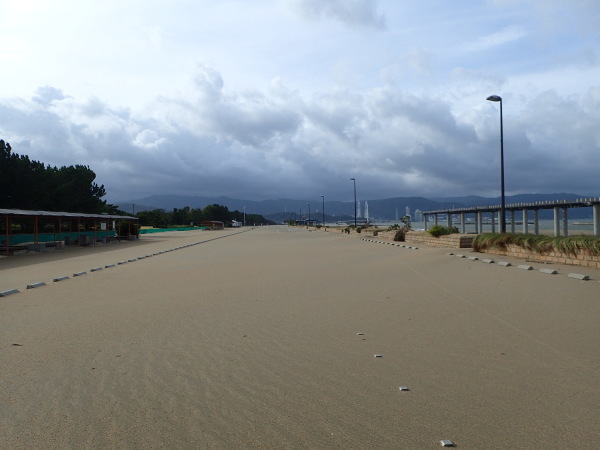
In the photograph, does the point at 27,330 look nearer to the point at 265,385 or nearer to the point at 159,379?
the point at 159,379

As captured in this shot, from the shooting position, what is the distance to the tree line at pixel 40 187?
44281 millimetres

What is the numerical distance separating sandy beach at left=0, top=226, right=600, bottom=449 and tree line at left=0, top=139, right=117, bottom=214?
39480 mm

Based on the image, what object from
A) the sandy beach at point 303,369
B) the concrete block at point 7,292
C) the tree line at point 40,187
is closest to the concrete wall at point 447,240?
the sandy beach at point 303,369

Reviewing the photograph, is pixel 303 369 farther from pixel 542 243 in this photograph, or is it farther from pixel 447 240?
pixel 447 240

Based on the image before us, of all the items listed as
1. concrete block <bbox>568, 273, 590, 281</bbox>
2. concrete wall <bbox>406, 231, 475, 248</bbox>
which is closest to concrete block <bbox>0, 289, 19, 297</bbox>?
concrete block <bbox>568, 273, 590, 281</bbox>

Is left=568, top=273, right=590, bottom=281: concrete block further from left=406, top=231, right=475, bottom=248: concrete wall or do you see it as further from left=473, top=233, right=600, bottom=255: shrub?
left=406, top=231, right=475, bottom=248: concrete wall

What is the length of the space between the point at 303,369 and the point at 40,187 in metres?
48.6

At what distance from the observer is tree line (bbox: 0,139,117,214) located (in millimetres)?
44281

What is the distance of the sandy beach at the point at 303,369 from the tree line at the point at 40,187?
130ft

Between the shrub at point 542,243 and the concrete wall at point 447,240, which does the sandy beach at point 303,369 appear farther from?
the concrete wall at point 447,240

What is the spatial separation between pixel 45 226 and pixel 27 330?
4216 centimetres

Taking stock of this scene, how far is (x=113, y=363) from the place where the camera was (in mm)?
5531

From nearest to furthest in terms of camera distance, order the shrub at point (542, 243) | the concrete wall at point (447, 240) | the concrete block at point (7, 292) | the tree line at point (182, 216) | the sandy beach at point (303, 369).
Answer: the sandy beach at point (303, 369) → the concrete block at point (7, 292) → the shrub at point (542, 243) → the concrete wall at point (447, 240) → the tree line at point (182, 216)

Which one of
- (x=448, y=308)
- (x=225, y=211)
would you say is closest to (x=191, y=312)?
(x=448, y=308)
